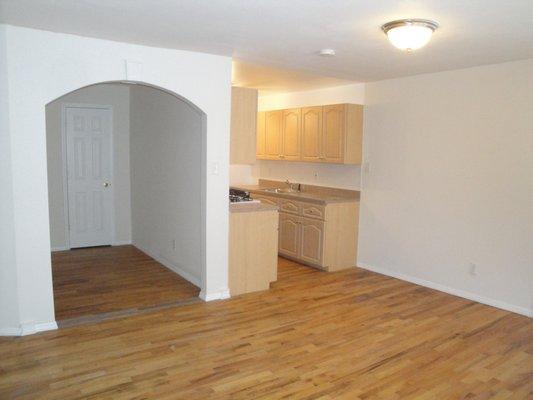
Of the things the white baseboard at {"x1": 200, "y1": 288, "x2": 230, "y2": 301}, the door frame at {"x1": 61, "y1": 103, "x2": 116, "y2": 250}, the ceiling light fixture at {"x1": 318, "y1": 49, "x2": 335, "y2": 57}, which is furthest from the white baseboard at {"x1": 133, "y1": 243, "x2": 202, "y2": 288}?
the ceiling light fixture at {"x1": 318, "y1": 49, "x2": 335, "y2": 57}

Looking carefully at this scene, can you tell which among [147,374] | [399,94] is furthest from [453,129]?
[147,374]

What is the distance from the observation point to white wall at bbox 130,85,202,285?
16.1ft

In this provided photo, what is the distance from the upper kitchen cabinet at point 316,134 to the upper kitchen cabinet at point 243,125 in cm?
139

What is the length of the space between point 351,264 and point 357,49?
3.05 m

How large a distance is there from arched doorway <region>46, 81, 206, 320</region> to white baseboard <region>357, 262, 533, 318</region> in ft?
7.71

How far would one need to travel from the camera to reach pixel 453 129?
477 centimetres

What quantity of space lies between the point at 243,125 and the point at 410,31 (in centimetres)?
216

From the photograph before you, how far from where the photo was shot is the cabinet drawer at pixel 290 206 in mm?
5977

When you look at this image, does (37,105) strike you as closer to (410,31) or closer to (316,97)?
(410,31)

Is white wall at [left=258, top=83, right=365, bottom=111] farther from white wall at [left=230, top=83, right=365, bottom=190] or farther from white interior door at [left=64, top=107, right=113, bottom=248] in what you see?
white interior door at [left=64, top=107, right=113, bottom=248]

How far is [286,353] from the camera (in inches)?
133

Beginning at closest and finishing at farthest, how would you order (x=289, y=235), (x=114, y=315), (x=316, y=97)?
(x=114, y=315), (x=289, y=235), (x=316, y=97)

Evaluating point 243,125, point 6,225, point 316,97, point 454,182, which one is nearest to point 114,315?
point 6,225

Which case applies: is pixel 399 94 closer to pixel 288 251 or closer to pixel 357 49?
pixel 357 49
